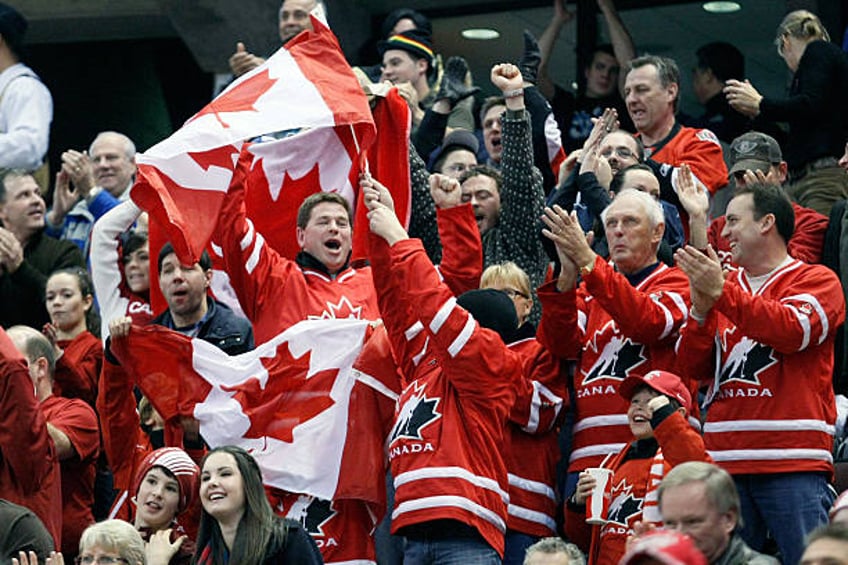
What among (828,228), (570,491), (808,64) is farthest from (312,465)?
(808,64)

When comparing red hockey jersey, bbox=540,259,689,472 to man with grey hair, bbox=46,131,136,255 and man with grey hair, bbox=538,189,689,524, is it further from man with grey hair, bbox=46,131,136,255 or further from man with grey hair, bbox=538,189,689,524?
man with grey hair, bbox=46,131,136,255

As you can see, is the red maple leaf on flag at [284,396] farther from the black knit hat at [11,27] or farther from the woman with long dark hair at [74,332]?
the black knit hat at [11,27]

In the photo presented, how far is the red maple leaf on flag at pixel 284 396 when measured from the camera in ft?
28.0

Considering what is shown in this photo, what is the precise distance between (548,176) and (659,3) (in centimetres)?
355

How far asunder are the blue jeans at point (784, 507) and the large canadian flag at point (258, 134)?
2.68 meters

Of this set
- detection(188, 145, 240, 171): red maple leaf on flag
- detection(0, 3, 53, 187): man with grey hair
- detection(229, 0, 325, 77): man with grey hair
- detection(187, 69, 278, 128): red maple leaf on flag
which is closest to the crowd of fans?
detection(188, 145, 240, 171): red maple leaf on flag

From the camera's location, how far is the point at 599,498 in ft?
25.3

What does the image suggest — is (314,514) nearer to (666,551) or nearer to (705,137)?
(705,137)

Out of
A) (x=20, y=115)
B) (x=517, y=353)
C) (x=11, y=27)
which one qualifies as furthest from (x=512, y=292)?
(x=11, y=27)

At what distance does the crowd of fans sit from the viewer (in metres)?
7.71

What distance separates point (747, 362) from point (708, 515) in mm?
2057

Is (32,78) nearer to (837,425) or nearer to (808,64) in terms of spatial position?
(808,64)

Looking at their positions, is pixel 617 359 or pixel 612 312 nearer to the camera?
pixel 612 312

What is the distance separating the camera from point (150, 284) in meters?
9.66
